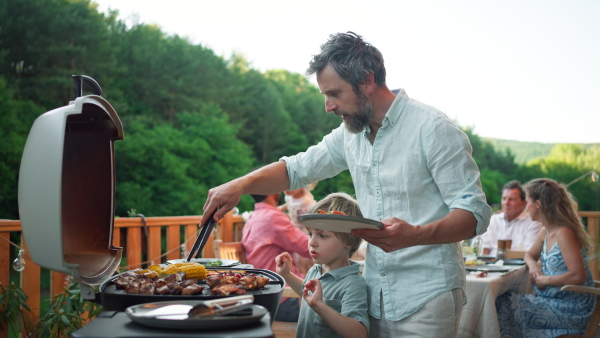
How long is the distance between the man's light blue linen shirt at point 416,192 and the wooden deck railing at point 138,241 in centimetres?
150

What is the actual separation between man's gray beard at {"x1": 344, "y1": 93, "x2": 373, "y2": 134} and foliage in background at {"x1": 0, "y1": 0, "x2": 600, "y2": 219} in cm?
853

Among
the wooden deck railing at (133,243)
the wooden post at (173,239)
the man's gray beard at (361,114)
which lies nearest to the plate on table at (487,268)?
the man's gray beard at (361,114)

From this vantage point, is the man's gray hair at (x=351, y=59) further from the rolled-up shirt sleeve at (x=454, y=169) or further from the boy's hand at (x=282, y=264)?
the boy's hand at (x=282, y=264)

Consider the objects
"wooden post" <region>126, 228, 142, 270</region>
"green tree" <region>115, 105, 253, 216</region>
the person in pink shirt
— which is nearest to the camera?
the person in pink shirt

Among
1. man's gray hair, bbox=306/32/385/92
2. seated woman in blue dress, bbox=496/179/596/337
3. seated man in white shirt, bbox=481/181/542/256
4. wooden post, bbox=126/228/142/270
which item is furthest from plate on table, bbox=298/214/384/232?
seated man in white shirt, bbox=481/181/542/256

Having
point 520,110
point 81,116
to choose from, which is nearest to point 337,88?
point 81,116

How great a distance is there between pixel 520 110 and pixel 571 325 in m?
11.1

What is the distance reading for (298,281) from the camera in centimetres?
213

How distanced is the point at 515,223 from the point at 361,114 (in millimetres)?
Answer: 3788

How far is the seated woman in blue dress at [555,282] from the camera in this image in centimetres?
313

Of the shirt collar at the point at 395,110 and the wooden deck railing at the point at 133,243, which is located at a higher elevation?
the shirt collar at the point at 395,110

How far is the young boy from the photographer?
1.62 m

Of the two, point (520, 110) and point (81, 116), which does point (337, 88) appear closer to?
point (81, 116)

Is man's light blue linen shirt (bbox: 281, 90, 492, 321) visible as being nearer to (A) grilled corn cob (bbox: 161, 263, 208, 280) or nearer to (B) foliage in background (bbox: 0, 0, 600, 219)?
(A) grilled corn cob (bbox: 161, 263, 208, 280)
